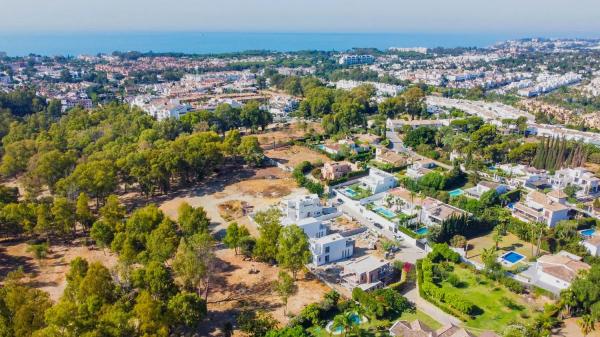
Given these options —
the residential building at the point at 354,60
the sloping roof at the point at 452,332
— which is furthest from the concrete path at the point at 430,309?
the residential building at the point at 354,60

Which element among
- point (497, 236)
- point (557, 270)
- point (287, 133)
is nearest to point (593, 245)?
point (557, 270)

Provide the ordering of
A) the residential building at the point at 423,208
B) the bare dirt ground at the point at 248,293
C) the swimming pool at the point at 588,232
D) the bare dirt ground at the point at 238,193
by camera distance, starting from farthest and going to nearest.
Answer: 1. the bare dirt ground at the point at 238,193
2. the residential building at the point at 423,208
3. the swimming pool at the point at 588,232
4. the bare dirt ground at the point at 248,293

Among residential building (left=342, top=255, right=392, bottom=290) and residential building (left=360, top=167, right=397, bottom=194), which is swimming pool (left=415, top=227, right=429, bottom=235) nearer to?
Result: residential building (left=342, top=255, right=392, bottom=290)

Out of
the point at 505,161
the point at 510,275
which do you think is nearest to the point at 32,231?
the point at 510,275

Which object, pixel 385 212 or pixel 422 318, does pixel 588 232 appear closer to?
pixel 385 212

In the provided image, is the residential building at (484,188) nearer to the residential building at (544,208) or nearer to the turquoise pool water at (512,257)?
the residential building at (544,208)

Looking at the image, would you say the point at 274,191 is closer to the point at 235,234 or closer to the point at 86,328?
the point at 235,234

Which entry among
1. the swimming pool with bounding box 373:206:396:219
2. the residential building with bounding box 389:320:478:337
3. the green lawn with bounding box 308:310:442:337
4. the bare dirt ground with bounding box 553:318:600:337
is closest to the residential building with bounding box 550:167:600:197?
the swimming pool with bounding box 373:206:396:219
